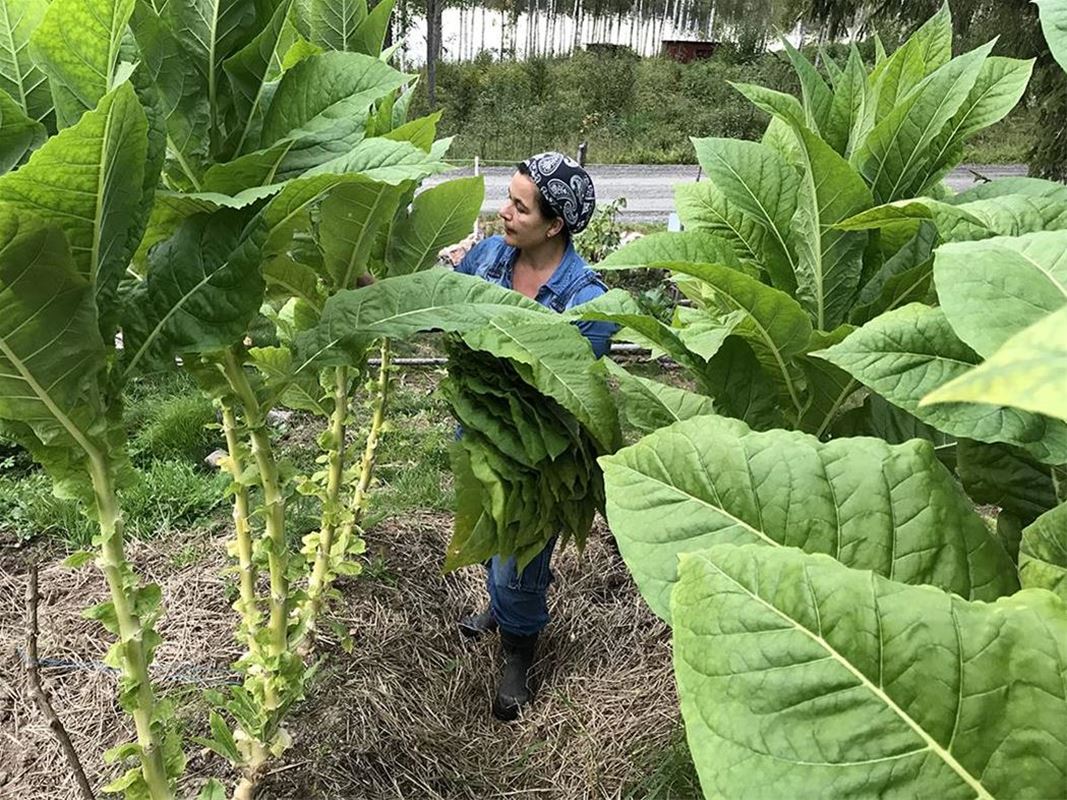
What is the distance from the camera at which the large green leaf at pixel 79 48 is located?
98cm

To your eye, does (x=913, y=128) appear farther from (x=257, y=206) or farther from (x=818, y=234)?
(x=257, y=206)

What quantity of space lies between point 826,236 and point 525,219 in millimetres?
1377

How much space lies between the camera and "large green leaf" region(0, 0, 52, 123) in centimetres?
109

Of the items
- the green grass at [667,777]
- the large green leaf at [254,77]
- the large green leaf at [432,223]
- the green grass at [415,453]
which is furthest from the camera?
the green grass at [415,453]

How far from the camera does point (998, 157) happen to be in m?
18.8

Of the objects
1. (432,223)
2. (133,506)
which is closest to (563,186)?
(432,223)

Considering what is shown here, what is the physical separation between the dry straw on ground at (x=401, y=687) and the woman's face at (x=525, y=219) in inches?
53.6

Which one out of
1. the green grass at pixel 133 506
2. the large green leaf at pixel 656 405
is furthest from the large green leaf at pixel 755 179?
the green grass at pixel 133 506

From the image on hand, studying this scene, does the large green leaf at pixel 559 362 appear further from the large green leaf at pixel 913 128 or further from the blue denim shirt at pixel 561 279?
the blue denim shirt at pixel 561 279

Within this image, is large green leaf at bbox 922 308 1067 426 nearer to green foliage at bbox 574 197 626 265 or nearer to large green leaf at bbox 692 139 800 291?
large green leaf at bbox 692 139 800 291

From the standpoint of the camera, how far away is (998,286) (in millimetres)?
792

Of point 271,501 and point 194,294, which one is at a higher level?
point 194,294

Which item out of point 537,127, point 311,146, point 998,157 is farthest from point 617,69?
point 311,146

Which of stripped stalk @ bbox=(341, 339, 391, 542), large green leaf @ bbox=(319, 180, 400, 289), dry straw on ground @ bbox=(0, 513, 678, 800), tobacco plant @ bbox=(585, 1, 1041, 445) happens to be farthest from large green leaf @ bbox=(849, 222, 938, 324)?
dry straw on ground @ bbox=(0, 513, 678, 800)
